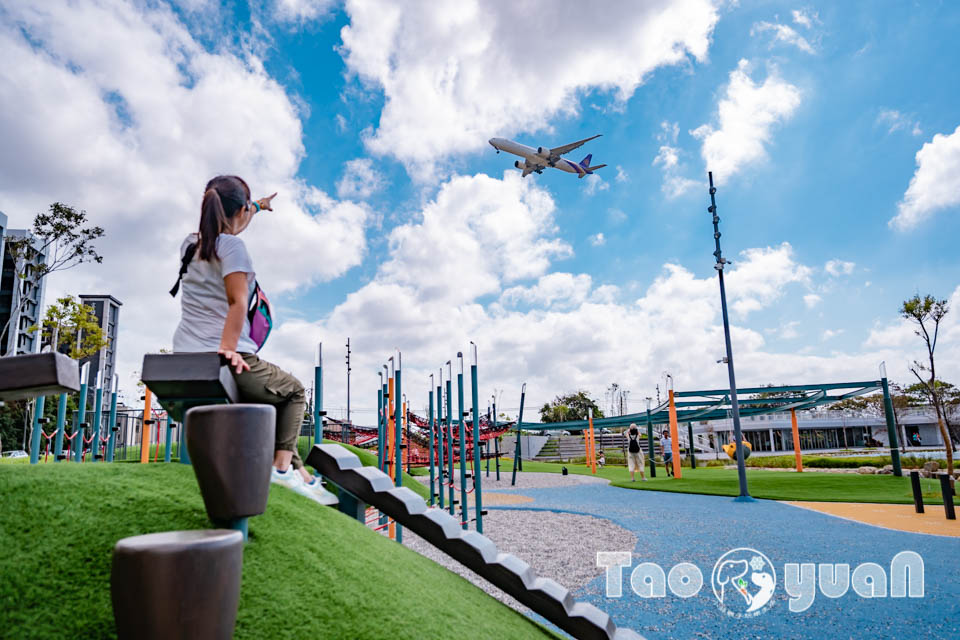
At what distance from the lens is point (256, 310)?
8.59 ft

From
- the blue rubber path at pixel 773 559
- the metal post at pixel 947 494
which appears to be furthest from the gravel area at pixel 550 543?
the metal post at pixel 947 494

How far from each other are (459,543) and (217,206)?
1899 mm

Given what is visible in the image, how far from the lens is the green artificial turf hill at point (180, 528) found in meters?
1.50

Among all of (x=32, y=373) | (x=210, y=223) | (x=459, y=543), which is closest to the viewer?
(x=32, y=373)

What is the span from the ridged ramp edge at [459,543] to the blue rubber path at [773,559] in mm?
1908

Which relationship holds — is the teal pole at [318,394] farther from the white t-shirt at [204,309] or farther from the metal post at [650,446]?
the metal post at [650,446]

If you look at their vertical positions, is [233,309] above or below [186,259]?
below

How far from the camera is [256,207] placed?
290 centimetres

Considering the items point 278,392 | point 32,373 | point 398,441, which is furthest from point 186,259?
point 398,441

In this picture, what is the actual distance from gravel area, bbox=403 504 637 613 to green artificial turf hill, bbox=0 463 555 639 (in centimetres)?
316

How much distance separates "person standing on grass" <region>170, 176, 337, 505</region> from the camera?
2.33 metres

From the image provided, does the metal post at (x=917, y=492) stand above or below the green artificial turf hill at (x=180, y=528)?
below

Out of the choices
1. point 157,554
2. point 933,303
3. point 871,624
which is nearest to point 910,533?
point 871,624

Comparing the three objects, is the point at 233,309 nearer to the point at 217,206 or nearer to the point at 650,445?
the point at 217,206
